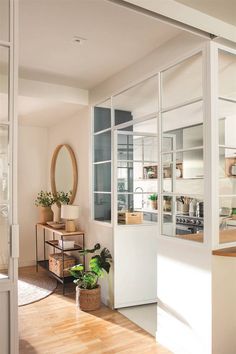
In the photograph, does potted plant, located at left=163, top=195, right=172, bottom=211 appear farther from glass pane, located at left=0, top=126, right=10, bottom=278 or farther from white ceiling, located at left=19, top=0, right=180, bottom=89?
glass pane, located at left=0, top=126, right=10, bottom=278

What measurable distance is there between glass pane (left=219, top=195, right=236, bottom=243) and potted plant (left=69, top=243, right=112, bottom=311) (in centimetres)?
145

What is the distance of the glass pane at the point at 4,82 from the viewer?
1559mm

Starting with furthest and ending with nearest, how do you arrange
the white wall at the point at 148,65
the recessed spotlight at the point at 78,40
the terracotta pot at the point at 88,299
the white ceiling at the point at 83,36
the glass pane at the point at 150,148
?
the glass pane at the point at 150,148 → the terracotta pot at the point at 88,299 → the recessed spotlight at the point at 78,40 → the white wall at the point at 148,65 → the white ceiling at the point at 83,36

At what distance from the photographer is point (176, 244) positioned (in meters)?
2.57

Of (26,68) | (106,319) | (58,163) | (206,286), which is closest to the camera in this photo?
(206,286)

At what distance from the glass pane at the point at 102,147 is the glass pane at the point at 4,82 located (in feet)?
7.16

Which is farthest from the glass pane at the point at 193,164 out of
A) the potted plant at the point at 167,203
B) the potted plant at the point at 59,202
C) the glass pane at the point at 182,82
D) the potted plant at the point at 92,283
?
the potted plant at the point at 59,202

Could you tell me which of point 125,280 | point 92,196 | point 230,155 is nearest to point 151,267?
point 125,280

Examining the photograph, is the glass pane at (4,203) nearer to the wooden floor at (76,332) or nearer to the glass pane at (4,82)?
the glass pane at (4,82)

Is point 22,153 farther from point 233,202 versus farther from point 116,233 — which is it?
point 233,202

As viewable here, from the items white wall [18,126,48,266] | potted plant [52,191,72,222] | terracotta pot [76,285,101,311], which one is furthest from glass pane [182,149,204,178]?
white wall [18,126,48,266]

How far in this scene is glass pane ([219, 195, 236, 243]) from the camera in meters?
2.38

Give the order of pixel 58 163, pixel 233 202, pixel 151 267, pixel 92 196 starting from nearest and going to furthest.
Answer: pixel 233 202 < pixel 151 267 < pixel 92 196 < pixel 58 163

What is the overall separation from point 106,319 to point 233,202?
1.76 meters
